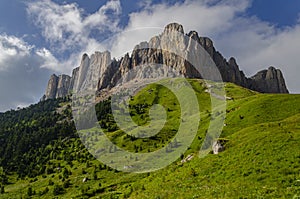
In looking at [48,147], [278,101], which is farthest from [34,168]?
[278,101]

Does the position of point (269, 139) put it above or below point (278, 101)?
below

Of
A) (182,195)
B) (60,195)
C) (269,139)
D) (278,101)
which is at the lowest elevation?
(60,195)

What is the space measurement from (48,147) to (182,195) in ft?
532

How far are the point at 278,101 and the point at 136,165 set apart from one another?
5058 cm

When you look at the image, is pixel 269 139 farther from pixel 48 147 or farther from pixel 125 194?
pixel 48 147

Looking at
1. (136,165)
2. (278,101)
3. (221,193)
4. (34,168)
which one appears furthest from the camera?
(34,168)

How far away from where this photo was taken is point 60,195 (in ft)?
247

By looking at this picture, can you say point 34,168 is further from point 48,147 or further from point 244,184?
point 244,184

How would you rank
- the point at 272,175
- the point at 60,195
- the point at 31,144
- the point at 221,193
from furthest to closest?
the point at 31,144 → the point at 60,195 → the point at 272,175 → the point at 221,193

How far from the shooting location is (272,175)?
3091 centimetres

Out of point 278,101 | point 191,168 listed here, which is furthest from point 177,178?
point 278,101

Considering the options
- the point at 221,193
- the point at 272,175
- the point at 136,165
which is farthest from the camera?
the point at 136,165

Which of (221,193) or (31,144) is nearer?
(221,193)

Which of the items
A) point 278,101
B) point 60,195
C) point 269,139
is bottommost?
point 60,195
